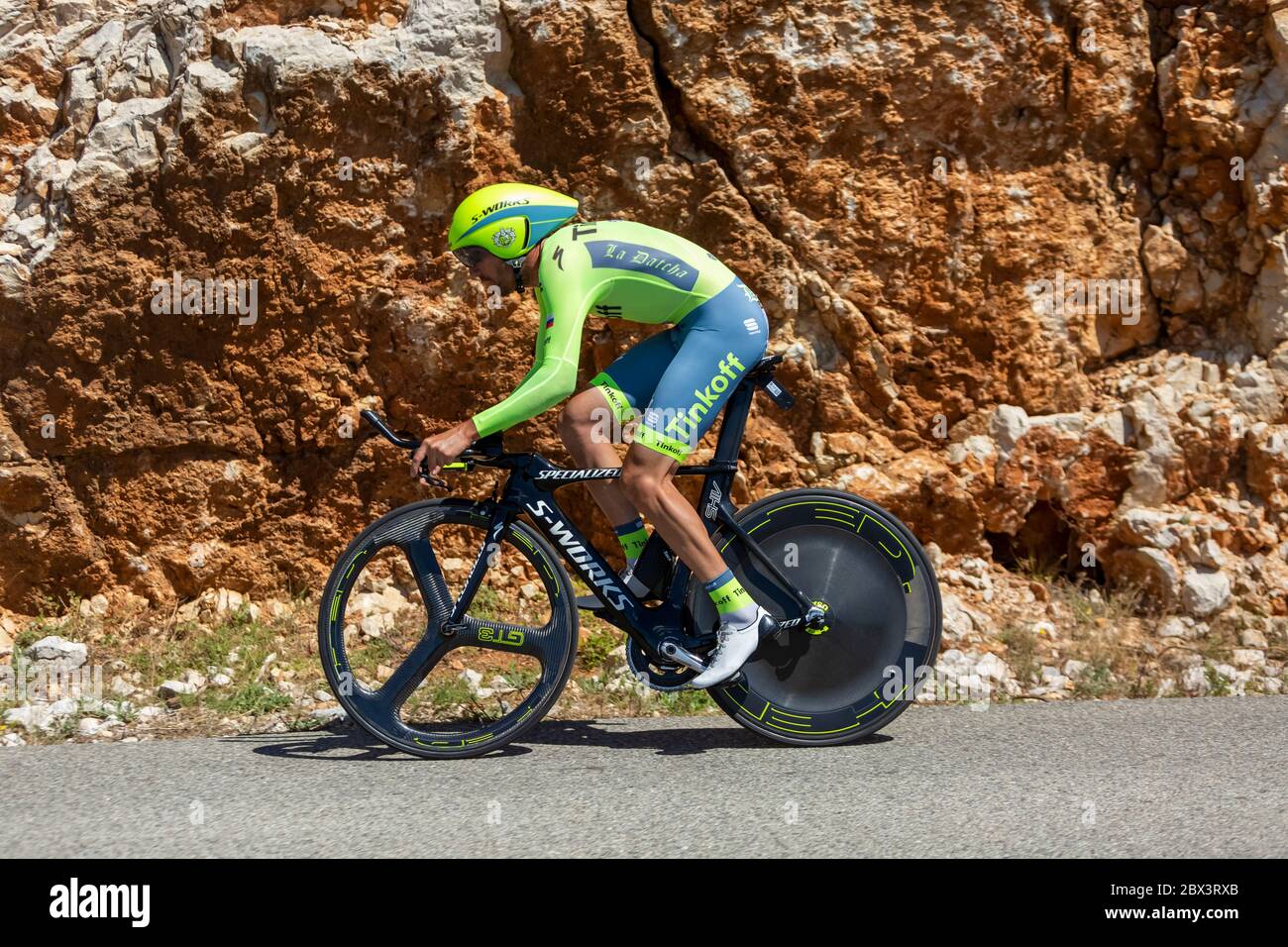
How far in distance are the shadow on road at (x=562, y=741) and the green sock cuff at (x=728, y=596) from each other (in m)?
0.54

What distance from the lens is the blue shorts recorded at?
4648mm

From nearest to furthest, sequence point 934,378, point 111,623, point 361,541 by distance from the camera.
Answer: point 361,541 → point 111,623 → point 934,378

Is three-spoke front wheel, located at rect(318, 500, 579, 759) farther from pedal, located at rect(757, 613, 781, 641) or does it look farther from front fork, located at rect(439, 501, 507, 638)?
pedal, located at rect(757, 613, 781, 641)

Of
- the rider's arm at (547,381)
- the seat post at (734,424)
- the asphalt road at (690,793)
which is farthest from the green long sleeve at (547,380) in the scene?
the asphalt road at (690,793)

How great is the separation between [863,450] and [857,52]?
2.17 meters

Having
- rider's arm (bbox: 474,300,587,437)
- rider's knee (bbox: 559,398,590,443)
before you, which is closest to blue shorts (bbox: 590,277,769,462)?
rider's knee (bbox: 559,398,590,443)

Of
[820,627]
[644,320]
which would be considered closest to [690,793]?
[820,627]

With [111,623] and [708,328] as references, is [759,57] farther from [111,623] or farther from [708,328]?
[111,623]

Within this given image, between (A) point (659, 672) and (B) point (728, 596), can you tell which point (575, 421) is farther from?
(A) point (659, 672)

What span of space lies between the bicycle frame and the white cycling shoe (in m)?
0.13

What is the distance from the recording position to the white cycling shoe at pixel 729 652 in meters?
4.62

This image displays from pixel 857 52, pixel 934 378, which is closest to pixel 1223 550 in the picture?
pixel 934 378

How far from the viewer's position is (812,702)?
192 inches

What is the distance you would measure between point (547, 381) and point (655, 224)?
2.67 metres
